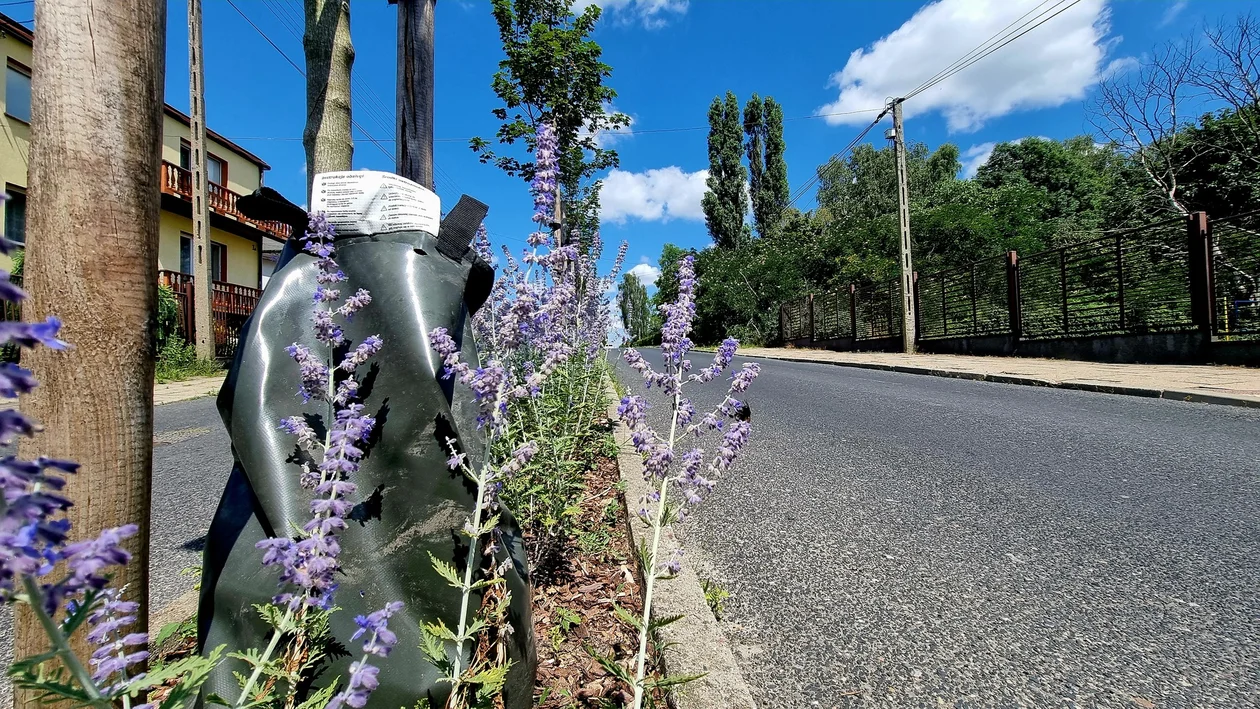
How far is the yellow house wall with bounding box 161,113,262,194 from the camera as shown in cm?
1853

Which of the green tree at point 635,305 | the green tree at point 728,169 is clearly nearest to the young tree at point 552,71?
the green tree at point 728,169

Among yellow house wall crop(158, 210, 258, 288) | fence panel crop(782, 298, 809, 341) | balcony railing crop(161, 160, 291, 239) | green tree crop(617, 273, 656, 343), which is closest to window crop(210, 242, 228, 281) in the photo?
yellow house wall crop(158, 210, 258, 288)

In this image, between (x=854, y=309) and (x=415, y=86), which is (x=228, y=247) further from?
(x=854, y=309)

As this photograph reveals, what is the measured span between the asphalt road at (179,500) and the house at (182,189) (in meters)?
6.47

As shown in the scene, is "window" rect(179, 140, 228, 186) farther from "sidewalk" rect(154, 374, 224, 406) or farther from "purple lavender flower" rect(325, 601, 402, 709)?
"purple lavender flower" rect(325, 601, 402, 709)

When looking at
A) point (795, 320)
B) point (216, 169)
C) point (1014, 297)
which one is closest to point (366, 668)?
point (1014, 297)

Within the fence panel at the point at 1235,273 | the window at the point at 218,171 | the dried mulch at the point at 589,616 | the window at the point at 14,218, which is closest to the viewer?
the dried mulch at the point at 589,616

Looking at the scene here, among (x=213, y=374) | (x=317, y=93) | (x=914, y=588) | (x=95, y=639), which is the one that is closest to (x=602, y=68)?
(x=213, y=374)

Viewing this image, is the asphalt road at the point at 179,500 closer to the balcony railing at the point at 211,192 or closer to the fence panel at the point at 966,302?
the balcony railing at the point at 211,192

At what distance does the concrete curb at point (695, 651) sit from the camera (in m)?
1.61

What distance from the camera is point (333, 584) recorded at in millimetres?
1134

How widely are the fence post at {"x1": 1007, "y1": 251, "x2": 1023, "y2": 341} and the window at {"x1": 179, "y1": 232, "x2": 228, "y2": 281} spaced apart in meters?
22.9

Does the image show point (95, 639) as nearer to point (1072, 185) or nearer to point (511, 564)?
point (511, 564)

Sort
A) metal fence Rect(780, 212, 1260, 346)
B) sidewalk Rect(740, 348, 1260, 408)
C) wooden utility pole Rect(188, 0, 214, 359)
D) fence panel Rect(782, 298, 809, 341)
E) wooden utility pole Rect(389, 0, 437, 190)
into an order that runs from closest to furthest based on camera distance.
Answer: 1. wooden utility pole Rect(389, 0, 437, 190)
2. sidewalk Rect(740, 348, 1260, 408)
3. metal fence Rect(780, 212, 1260, 346)
4. wooden utility pole Rect(188, 0, 214, 359)
5. fence panel Rect(782, 298, 809, 341)
